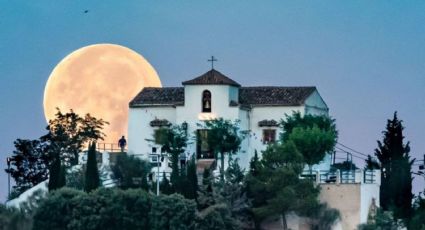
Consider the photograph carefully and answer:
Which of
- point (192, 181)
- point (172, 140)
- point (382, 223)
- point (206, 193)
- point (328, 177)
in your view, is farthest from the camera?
point (172, 140)

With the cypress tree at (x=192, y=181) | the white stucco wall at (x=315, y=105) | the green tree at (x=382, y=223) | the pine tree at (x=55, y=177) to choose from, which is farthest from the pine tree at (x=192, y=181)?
the white stucco wall at (x=315, y=105)

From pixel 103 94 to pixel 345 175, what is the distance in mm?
12272

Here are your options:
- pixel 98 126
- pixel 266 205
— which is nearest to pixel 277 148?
pixel 266 205

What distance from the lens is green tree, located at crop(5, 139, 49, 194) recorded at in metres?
84.2

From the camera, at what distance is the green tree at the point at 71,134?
274ft

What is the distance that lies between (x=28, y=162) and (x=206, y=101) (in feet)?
24.5

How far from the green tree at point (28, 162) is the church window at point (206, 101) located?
6516 mm

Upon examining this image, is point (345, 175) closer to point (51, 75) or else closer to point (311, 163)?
point (311, 163)

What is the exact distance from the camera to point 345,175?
255ft

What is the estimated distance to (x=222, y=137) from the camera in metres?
79.9

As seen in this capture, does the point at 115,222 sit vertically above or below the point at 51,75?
below

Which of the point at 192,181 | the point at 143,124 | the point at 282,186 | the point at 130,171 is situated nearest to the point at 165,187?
the point at 192,181

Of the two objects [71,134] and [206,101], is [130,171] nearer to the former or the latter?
[206,101]

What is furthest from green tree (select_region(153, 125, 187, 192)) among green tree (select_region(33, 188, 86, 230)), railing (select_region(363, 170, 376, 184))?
railing (select_region(363, 170, 376, 184))
